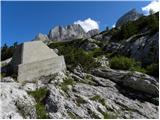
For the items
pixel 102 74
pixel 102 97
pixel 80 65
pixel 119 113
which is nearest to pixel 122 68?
pixel 102 74

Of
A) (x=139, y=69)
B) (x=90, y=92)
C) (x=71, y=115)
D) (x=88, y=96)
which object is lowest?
(x=71, y=115)

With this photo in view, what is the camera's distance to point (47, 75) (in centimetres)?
2350

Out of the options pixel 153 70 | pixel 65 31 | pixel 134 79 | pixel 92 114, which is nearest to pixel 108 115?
pixel 92 114

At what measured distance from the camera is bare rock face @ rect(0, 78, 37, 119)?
17156mm

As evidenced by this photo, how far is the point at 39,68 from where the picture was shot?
2338cm

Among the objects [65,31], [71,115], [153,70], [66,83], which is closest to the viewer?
[71,115]

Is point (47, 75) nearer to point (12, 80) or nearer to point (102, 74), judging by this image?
point (12, 80)

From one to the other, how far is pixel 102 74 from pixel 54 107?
747cm

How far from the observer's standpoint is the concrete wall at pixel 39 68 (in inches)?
888

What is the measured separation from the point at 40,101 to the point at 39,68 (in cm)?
460

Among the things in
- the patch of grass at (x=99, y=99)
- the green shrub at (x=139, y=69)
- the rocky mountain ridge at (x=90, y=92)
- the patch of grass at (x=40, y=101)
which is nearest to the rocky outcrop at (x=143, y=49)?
the rocky mountain ridge at (x=90, y=92)

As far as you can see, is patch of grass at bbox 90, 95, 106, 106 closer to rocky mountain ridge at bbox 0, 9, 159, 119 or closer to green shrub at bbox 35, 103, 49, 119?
rocky mountain ridge at bbox 0, 9, 159, 119

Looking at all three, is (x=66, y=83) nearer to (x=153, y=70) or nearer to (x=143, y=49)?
(x=153, y=70)

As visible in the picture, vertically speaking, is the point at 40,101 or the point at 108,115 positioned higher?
the point at 40,101
